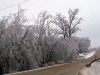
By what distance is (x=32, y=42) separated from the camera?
111 feet

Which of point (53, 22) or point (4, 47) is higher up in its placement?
point (53, 22)

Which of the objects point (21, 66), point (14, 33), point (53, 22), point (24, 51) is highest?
point (53, 22)

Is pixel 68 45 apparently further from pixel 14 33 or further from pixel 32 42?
pixel 14 33

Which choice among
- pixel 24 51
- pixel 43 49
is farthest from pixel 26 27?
pixel 43 49

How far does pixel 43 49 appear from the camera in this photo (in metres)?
42.4

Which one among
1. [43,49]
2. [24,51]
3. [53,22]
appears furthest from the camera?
[53,22]

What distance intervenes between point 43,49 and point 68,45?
794 centimetres

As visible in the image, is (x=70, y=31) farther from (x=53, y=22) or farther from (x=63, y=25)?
(x=53, y=22)

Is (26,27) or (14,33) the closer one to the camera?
(14,33)

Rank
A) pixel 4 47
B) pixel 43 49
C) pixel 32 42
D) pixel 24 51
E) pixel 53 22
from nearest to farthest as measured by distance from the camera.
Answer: pixel 4 47 → pixel 24 51 → pixel 32 42 → pixel 43 49 → pixel 53 22

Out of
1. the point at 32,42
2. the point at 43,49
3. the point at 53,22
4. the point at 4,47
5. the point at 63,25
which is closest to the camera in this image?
the point at 4,47

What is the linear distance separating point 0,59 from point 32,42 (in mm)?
6901

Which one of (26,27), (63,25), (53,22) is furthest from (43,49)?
(63,25)

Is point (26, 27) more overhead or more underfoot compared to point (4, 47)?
more overhead
